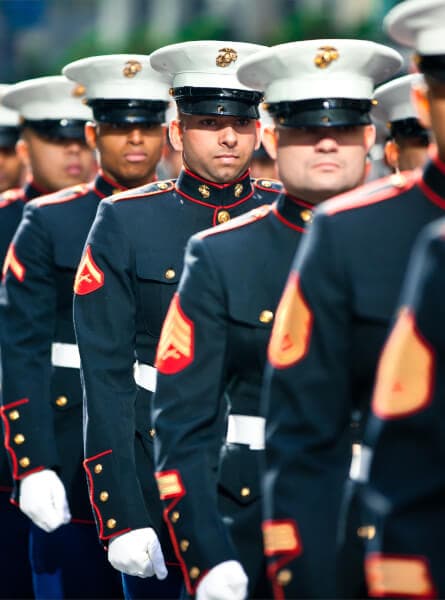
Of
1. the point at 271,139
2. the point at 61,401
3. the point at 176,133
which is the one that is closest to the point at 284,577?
the point at 271,139

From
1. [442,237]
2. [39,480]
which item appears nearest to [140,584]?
[39,480]

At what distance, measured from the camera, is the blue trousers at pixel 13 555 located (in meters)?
7.77

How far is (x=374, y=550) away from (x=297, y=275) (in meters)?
0.71

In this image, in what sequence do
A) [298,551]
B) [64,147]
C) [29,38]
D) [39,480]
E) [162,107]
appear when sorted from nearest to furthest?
[298,551] → [39,480] → [162,107] → [64,147] → [29,38]

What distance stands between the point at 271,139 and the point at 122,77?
7.47ft

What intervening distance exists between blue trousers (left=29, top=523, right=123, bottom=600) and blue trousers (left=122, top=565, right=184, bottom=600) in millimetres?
992

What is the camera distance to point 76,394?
273 inches

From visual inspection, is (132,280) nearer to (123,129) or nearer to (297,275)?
(123,129)

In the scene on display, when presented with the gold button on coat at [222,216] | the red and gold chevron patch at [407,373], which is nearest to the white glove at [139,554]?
the gold button on coat at [222,216]

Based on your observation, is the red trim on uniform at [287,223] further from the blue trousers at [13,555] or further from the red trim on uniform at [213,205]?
the blue trousers at [13,555]

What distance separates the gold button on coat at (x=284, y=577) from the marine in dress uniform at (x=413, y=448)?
365 millimetres

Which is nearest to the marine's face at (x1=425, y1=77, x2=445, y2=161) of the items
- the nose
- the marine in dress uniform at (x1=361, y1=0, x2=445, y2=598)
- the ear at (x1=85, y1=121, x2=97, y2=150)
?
the marine in dress uniform at (x1=361, y1=0, x2=445, y2=598)

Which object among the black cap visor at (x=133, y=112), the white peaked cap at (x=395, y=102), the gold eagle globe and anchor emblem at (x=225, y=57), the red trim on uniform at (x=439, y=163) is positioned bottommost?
the black cap visor at (x=133, y=112)

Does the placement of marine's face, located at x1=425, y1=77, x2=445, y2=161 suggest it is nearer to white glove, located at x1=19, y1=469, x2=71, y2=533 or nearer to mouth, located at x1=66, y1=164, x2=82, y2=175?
white glove, located at x1=19, y1=469, x2=71, y2=533
